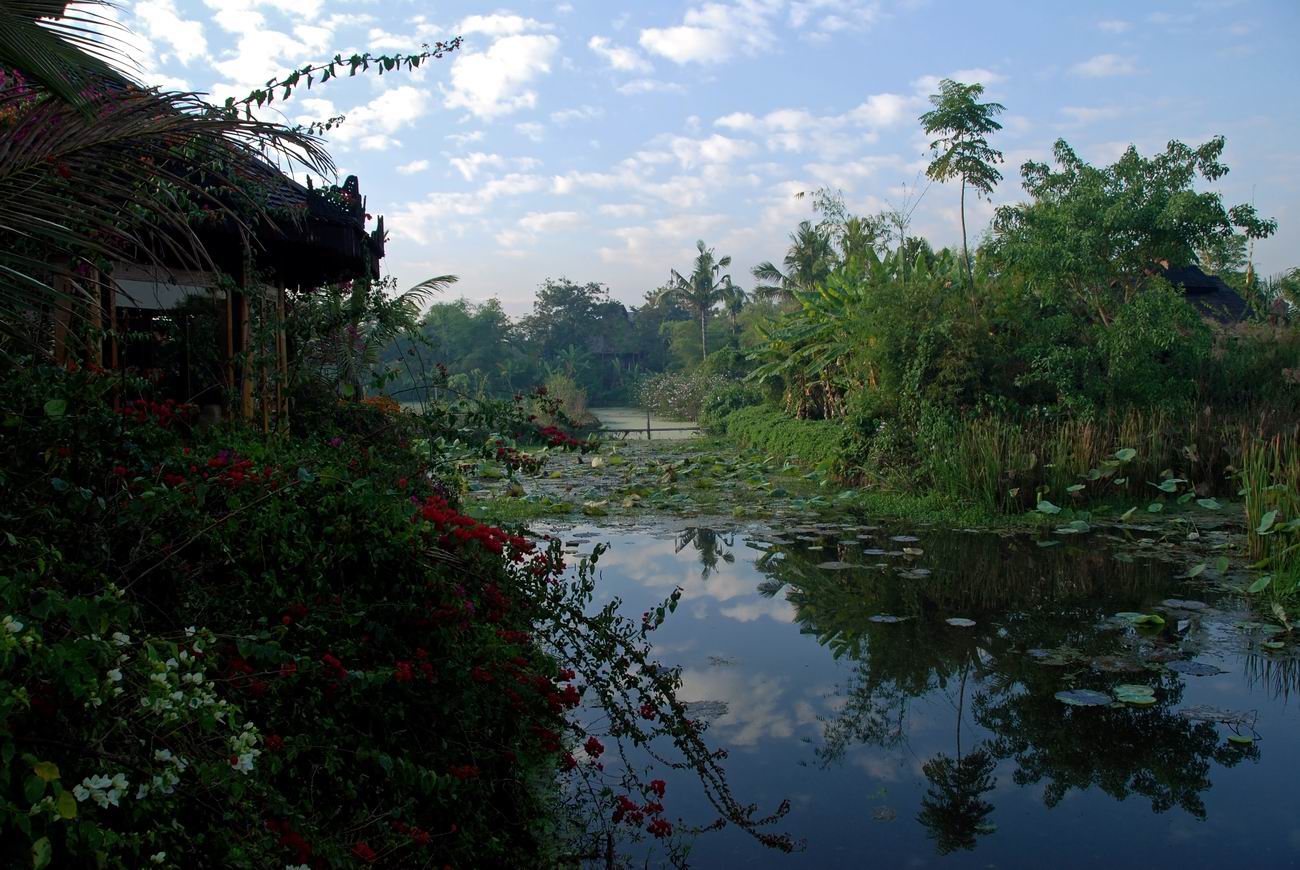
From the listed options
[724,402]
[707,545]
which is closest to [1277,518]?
[707,545]

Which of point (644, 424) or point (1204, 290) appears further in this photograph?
point (644, 424)

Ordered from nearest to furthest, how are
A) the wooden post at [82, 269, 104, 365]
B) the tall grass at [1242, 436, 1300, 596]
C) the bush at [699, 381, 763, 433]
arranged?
the wooden post at [82, 269, 104, 365], the tall grass at [1242, 436, 1300, 596], the bush at [699, 381, 763, 433]

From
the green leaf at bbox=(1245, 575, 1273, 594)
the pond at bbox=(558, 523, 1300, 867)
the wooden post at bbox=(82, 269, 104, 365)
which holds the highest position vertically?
the wooden post at bbox=(82, 269, 104, 365)

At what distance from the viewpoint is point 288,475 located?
10.6ft

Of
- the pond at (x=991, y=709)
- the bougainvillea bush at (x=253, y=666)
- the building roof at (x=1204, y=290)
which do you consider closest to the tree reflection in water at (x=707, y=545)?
the pond at (x=991, y=709)

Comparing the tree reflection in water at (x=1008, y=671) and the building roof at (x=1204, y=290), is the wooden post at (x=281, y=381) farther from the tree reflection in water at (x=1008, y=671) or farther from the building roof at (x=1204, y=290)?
the building roof at (x=1204, y=290)

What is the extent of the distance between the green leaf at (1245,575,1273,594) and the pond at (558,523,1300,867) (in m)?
0.15

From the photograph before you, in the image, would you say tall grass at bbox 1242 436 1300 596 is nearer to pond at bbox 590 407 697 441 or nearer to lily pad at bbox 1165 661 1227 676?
lily pad at bbox 1165 661 1227 676

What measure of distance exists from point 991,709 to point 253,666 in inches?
154

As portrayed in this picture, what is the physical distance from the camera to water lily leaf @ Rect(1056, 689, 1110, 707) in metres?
4.94

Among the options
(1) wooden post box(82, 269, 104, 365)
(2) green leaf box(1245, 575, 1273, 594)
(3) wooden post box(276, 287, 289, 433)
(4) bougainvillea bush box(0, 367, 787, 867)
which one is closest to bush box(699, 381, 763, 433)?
(2) green leaf box(1245, 575, 1273, 594)

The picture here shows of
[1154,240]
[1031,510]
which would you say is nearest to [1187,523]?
[1031,510]

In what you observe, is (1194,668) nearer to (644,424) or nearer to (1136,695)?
(1136,695)

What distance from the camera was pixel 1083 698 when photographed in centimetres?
500
